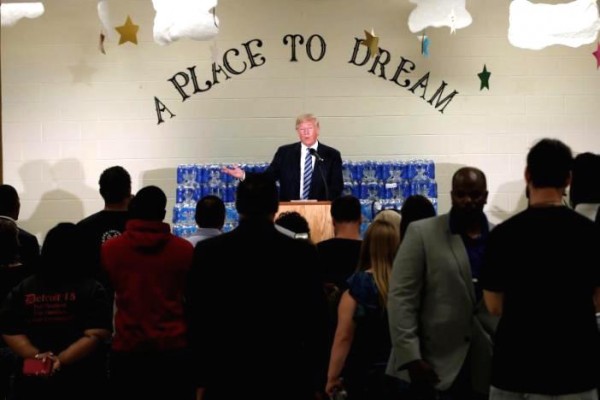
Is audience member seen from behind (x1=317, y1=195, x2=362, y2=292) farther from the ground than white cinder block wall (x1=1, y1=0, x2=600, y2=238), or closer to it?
closer to it

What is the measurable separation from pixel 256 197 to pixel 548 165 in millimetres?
882

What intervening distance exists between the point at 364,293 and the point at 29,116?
5.83m

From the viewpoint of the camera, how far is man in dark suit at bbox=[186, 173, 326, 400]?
2873mm

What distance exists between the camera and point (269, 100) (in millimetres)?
8477

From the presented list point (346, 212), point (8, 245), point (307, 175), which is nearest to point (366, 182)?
point (307, 175)

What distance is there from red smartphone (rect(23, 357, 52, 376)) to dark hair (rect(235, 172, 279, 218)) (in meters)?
1.14

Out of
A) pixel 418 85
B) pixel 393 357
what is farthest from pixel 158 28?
pixel 393 357

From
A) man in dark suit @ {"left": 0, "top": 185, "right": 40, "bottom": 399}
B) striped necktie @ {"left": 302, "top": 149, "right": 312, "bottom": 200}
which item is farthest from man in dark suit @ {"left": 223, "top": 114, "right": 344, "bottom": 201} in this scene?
man in dark suit @ {"left": 0, "top": 185, "right": 40, "bottom": 399}

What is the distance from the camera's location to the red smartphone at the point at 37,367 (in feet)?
11.7

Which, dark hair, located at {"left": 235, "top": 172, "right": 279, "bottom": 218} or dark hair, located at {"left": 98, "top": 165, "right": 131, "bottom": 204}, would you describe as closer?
dark hair, located at {"left": 235, "top": 172, "right": 279, "bottom": 218}

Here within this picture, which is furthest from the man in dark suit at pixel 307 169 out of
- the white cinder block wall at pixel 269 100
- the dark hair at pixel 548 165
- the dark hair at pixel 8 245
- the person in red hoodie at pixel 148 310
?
the dark hair at pixel 548 165

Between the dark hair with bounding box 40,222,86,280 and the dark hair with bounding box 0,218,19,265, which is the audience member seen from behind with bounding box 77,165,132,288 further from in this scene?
the dark hair with bounding box 40,222,86,280

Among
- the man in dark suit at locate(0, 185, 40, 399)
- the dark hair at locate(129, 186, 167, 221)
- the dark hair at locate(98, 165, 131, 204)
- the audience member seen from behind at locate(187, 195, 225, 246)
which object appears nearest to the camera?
the dark hair at locate(129, 186, 167, 221)

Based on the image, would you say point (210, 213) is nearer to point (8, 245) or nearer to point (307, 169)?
point (8, 245)
